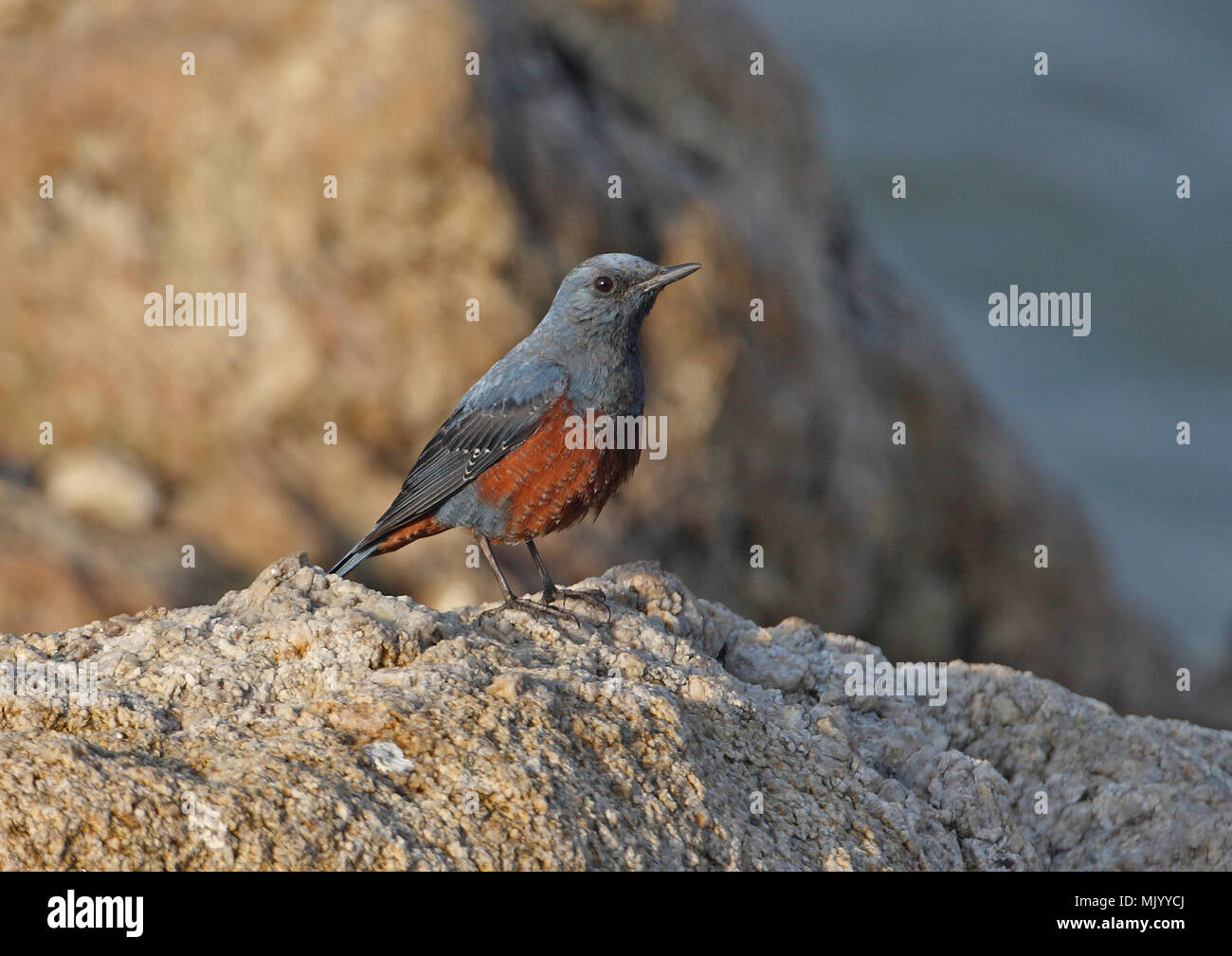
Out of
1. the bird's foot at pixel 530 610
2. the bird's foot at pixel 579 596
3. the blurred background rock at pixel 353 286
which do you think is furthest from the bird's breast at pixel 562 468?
the blurred background rock at pixel 353 286

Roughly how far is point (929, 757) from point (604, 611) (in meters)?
1.26

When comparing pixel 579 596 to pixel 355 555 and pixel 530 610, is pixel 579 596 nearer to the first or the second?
pixel 530 610

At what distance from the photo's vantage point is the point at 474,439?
669 cm

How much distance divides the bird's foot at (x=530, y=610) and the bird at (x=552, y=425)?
0.74 meters

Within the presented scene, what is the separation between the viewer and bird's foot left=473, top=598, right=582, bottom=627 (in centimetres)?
540

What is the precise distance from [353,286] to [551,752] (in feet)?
24.6

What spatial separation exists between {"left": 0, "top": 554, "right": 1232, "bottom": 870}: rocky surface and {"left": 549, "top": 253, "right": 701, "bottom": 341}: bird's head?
1.13 meters

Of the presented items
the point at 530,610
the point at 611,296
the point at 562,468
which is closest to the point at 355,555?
the point at 562,468

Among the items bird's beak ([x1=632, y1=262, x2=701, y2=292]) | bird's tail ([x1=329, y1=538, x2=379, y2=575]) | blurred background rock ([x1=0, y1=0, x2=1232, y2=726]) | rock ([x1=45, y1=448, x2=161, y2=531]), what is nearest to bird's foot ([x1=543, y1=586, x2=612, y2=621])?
bird's tail ([x1=329, y1=538, x2=379, y2=575])

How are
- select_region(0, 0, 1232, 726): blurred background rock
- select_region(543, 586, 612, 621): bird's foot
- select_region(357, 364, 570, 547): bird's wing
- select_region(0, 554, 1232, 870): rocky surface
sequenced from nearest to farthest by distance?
select_region(0, 554, 1232, 870): rocky surface → select_region(543, 586, 612, 621): bird's foot → select_region(357, 364, 570, 547): bird's wing → select_region(0, 0, 1232, 726): blurred background rock

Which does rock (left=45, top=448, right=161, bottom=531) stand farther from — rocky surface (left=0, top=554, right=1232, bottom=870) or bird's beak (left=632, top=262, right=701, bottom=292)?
rocky surface (left=0, top=554, right=1232, bottom=870)
